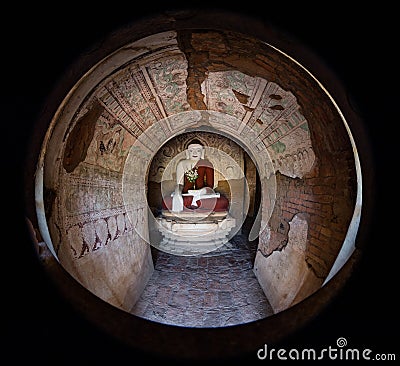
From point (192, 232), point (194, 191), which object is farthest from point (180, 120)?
point (194, 191)

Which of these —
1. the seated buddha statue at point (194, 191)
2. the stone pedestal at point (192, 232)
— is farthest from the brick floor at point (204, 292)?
the seated buddha statue at point (194, 191)

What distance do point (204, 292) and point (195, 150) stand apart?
5635 mm

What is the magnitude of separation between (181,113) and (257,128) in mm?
1449

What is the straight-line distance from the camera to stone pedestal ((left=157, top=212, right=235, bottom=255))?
7848mm

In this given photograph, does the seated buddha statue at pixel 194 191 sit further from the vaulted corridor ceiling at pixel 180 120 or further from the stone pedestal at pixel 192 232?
the vaulted corridor ceiling at pixel 180 120

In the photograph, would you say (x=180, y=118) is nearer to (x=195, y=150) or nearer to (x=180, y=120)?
(x=180, y=120)

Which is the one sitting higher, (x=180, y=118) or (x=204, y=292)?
(x=180, y=118)

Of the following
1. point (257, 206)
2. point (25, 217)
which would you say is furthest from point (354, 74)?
point (257, 206)

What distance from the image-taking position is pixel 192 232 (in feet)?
27.6

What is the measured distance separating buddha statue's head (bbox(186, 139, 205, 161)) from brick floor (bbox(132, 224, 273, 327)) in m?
3.77

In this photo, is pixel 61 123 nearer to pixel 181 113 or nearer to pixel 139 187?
pixel 181 113

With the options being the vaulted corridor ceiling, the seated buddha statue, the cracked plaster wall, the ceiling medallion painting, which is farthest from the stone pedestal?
the cracked plaster wall

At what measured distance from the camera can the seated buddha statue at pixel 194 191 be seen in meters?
9.83

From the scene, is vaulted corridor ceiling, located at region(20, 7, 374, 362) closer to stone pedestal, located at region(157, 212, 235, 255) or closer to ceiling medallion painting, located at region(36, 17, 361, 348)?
ceiling medallion painting, located at region(36, 17, 361, 348)
